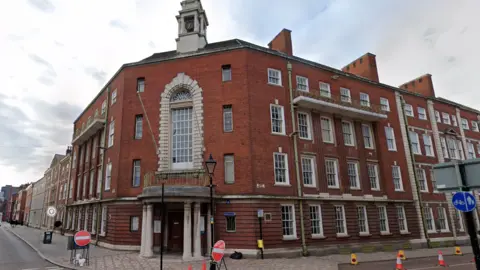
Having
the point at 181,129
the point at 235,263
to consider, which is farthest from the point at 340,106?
the point at 235,263

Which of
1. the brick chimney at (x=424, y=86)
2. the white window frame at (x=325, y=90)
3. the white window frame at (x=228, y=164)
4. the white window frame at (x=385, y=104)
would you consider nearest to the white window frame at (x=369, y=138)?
the white window frame at (x=385, y=104)

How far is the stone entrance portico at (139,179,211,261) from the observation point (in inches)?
752

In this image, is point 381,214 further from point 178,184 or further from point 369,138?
point 178,184

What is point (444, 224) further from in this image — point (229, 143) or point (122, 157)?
point (122, 157)

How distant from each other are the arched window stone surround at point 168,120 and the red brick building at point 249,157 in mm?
86

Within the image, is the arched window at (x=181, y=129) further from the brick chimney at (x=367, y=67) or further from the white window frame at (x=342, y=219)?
the brick chimney at (x=367, y=67)

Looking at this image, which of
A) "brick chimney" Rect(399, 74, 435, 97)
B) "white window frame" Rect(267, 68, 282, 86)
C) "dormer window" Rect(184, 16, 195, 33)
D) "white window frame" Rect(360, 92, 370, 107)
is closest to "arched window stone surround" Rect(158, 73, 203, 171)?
"dormer window" Rect(184, 16, 195, 33)

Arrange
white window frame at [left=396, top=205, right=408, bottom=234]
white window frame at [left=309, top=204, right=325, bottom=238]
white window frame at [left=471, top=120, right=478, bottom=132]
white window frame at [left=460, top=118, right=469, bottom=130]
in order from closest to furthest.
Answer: white window frame at [left=309, top=204, right=325, bottom=238] < white window frame at [left=396, top=205, right=408, bottom=234] < white window frame at [left=460, top=118, right=469, bottom=130] < white window frame at [left=471, top=120, right=478, bottom=132]

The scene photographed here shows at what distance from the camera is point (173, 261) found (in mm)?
18094

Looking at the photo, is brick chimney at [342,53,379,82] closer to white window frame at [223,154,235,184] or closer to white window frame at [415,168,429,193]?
white window frame at [415,168,429,193]

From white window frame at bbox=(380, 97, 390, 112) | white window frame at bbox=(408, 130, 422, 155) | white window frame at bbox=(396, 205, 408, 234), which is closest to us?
white window frame at bbox=(396, 205, 408, 234)

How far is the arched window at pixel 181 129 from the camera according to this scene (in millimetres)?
23312

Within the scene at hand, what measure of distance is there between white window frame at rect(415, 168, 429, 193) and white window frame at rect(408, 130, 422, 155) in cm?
194

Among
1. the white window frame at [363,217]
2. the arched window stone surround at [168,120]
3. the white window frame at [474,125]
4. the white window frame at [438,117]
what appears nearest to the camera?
the arched window stone surround at [168,120]
